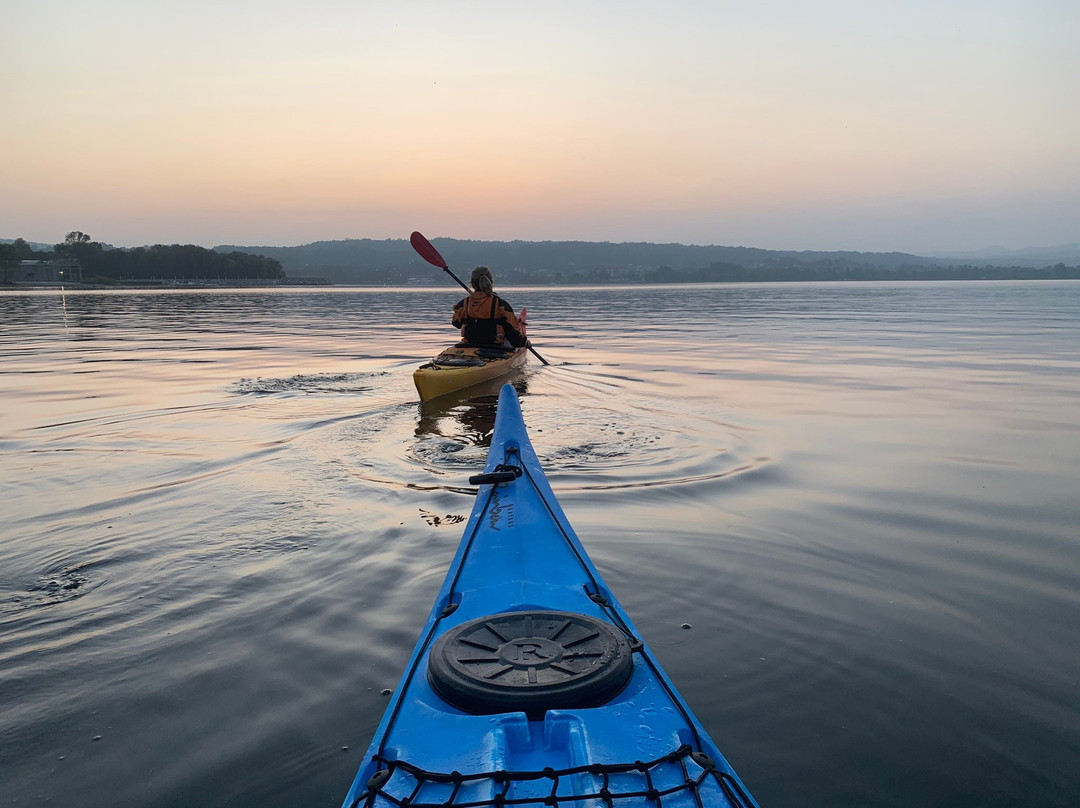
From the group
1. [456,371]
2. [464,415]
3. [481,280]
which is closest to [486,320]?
[481,280]

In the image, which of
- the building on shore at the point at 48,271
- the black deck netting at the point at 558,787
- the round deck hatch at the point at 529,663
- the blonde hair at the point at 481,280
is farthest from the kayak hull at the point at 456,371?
the building on shore at the point at 48,271

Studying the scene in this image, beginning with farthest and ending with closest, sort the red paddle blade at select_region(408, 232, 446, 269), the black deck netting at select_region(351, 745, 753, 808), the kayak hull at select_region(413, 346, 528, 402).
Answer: the red paddle blade at select_region(408, 232, 446, 269) → the kayak hull at select_region(413, 346, 528, 402) → the black deck netting at select_region(351, 745, 753, 808)

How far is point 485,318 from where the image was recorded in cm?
1236

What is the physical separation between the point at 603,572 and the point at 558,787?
2547mm

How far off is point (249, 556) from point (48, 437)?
4.91 meters

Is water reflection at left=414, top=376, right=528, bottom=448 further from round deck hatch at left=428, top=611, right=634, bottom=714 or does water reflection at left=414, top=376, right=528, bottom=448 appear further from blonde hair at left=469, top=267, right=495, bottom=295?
round deck hatch at left=428, top=611, right=634, bottom=714

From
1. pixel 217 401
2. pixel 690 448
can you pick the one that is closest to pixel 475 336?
pixel 217 401

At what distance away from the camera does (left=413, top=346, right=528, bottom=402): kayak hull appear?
10.7 meters

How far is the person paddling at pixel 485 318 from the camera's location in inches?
480

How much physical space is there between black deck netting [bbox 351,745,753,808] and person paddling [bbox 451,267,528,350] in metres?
10.4

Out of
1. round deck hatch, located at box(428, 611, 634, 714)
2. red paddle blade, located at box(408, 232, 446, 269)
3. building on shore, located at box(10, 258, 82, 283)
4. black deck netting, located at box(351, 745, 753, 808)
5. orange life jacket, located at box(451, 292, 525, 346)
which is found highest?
building on shore, located at box(10, 258, 82, 283)

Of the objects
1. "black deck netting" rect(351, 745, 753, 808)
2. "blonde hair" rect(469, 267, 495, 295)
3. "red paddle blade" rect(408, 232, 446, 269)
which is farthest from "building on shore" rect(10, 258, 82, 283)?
"black deck netting" rect(351, 745, 753, 808)

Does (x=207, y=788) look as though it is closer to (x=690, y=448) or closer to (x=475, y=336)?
(x=690, y=448)

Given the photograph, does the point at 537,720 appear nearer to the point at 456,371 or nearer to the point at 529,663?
the point at 529,663
